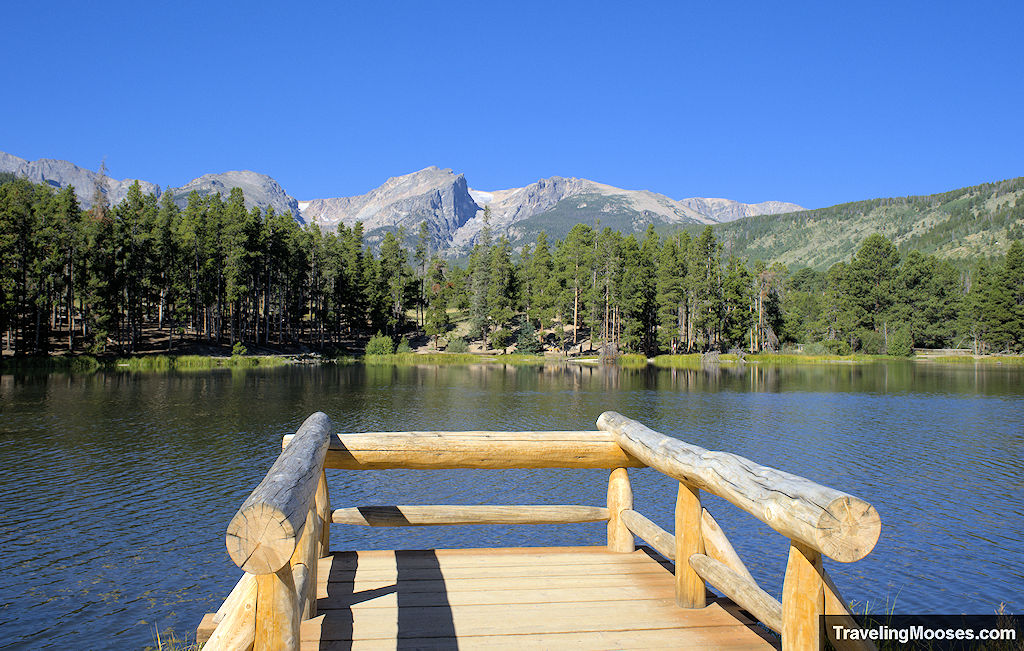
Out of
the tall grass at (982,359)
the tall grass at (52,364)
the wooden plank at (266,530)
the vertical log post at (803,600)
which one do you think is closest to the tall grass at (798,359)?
the tall grass at (982,359)

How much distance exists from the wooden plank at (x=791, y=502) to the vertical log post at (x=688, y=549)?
0.77 feet

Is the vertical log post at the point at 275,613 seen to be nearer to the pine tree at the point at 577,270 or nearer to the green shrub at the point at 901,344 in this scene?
the pine tree at the point at 577,270

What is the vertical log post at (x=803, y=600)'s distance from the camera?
318cm

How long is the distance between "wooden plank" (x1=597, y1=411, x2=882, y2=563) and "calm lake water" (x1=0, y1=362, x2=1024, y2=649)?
20.4 feet

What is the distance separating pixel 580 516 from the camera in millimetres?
6508

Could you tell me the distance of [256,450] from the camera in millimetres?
19328

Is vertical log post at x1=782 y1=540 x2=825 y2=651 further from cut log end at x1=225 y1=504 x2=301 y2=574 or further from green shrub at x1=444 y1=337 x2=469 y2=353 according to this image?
green shrub at x1=444 y1=337 x2=469 y2=353

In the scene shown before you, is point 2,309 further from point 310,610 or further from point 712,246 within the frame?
point 712,246

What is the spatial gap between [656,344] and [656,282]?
30.5ft

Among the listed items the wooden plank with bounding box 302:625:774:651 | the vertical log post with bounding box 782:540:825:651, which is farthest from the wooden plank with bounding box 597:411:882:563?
the wooden plank with bounding box 302:625:774:651

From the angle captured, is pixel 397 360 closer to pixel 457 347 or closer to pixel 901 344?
pixel 457 347

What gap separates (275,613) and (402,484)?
1320cm

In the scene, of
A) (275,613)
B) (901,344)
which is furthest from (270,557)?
(901,344)

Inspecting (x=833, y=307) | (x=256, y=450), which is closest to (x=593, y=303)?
(x=833, y=307)
